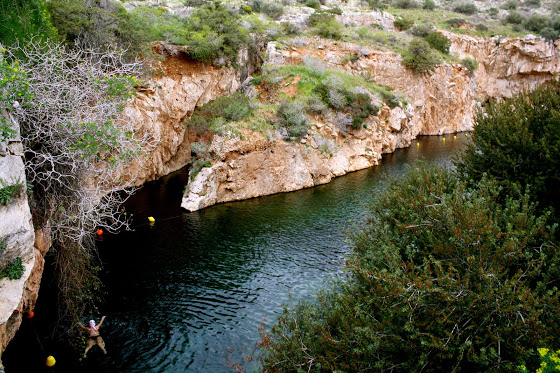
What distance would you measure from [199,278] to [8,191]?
809 cm

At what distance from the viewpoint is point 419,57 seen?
42.4 meters

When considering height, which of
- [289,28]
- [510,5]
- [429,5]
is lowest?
[289,28]

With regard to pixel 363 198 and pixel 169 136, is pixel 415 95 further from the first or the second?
pixel 169 136

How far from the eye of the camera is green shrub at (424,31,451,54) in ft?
151

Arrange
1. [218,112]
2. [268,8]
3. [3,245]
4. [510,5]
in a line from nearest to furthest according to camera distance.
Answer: [3,245] < [218,112] < [268,8] < [510,5]

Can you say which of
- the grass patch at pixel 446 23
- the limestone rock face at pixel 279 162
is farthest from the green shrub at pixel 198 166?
→ the grass patch at pixel 446 23

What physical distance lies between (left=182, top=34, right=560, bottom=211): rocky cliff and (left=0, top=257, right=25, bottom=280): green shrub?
41.6 ft

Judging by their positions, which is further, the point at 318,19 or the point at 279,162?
the point at 318,19

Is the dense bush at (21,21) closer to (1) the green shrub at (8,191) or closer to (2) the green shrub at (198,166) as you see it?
(1) the green shrub at (8,191)

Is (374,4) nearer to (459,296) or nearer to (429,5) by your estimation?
(429,5)

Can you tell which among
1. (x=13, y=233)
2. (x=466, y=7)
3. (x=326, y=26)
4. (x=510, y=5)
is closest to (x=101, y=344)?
(x=13, y=233)

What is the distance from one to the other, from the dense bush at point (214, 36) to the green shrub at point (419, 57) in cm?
2011

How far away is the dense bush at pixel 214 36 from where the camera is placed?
28.7 m

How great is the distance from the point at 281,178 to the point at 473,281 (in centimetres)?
2015
